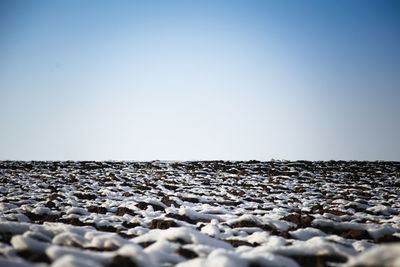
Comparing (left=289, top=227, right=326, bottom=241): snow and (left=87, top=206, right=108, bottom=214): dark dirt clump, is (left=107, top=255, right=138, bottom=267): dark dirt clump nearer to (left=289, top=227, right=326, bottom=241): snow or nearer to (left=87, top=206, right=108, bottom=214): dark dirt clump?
(left=289, top=227, right=326, bottom=241): snow

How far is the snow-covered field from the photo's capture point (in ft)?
7.25

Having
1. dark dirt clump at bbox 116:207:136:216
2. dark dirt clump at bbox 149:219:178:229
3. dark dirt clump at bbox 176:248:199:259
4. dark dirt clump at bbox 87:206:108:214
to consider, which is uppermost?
dark dirt clump at bbox 176:248:199:259

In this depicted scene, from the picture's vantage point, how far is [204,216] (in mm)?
5090

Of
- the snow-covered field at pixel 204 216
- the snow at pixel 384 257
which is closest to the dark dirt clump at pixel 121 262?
the snow-covered field at pixel 204 216

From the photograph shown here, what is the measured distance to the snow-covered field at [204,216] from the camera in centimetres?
221

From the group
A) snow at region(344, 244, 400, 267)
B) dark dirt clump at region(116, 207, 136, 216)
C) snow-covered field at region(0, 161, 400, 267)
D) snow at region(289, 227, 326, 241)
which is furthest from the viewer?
dark dirt clump at region(116, 207, 136, 216)

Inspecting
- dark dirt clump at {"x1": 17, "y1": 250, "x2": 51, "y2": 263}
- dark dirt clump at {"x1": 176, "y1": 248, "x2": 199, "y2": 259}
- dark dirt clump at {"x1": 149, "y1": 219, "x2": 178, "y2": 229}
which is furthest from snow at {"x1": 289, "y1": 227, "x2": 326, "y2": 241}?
dark dirt clump at {"x1": 17, "y1": 250, "x2": 51, "y2": 263}

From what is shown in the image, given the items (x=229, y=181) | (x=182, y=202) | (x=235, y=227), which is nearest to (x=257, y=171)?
(x=229, y=181)

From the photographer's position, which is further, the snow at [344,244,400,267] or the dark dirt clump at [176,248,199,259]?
the dark dirt clump at [176,248,199,259]

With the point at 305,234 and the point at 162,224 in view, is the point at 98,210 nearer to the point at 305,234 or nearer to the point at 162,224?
the point at 162,224

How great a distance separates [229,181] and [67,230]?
9.16 meters

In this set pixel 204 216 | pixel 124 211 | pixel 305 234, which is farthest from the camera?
pixel 124 211

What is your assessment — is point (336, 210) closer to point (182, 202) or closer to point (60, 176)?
point (182, 202)

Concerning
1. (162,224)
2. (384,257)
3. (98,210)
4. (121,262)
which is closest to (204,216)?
(162,224)
